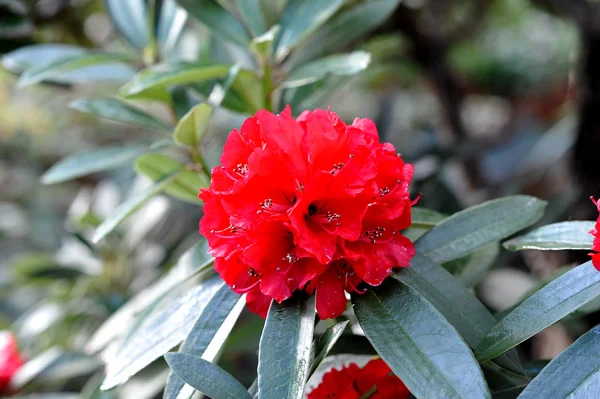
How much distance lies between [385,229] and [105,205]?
119 centimetres

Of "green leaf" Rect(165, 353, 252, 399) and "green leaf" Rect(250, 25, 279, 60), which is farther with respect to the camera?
"green leaf" Rect(250, 25, 279, 60)

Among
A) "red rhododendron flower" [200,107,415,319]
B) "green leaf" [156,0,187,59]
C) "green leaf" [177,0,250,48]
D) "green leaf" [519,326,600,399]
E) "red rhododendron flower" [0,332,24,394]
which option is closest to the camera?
"green leaf" [519,326,600,399]

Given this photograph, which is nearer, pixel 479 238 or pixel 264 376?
pixel 264 376

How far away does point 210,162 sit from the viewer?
1.17 metres

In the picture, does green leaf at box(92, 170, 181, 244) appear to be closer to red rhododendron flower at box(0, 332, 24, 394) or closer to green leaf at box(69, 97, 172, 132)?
green leaf at box(69, 97, 172, 132)

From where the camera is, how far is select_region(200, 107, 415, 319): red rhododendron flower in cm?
58

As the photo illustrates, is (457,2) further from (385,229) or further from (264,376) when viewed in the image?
(264,376)

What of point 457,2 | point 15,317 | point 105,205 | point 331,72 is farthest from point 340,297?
point 15,317

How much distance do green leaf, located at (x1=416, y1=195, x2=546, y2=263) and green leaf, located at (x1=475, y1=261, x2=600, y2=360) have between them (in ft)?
0.40

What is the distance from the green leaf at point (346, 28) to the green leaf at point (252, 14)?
12 centimetres

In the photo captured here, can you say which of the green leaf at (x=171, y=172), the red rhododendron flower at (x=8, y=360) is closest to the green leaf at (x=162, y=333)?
the green leaf at (x=171, y=172)

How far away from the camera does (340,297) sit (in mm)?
597

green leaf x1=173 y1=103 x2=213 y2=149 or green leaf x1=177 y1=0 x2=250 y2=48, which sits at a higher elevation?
green leaf x1=177 y1=0 x2=250 y2=48

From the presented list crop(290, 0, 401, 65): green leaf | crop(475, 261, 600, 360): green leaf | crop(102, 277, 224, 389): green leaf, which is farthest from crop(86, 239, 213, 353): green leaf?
crop(290, 0, 401, 65): green leaf
